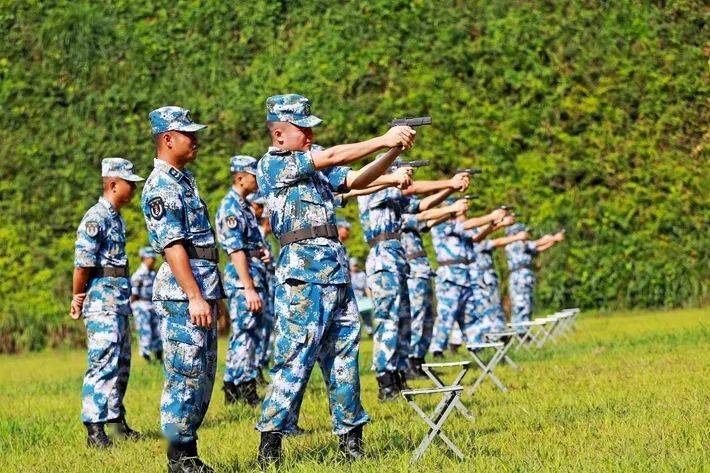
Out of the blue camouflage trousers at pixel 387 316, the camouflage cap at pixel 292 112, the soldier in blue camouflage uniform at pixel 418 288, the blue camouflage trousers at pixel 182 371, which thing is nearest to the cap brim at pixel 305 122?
the camouflage cap at pixel 292 112

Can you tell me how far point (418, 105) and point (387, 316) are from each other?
1101 centimetres

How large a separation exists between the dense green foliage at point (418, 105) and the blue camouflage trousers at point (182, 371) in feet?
48.0

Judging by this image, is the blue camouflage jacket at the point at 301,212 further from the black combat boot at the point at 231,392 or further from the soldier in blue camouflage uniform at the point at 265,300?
the black combat boot at the point at 231,392

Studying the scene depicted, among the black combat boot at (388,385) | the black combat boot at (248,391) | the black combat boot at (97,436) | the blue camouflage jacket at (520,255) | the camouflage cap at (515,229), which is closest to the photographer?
the black combat boot at (97,436)

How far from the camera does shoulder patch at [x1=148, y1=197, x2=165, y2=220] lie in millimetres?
7148

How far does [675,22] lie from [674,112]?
1.54 meters

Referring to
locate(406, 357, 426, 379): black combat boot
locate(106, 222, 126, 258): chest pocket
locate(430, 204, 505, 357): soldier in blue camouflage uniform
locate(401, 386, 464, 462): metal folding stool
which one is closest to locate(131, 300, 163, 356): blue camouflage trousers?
locate(430, 204, 505, 357): soldier in blue camouflage uniform

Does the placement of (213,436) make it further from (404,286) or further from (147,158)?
(147,158)

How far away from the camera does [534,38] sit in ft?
71.3

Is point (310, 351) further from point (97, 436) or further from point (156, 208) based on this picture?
point (97, 436)

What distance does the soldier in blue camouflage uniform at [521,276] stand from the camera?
19.9 m

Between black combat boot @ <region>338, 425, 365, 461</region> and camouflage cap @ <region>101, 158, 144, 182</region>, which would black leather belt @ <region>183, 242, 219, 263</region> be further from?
camouflage cap @ <region>101, 158, 144, 182</region>

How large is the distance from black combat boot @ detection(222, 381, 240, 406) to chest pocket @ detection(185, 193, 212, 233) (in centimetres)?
442

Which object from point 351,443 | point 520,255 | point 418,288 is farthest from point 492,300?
point 351,443
